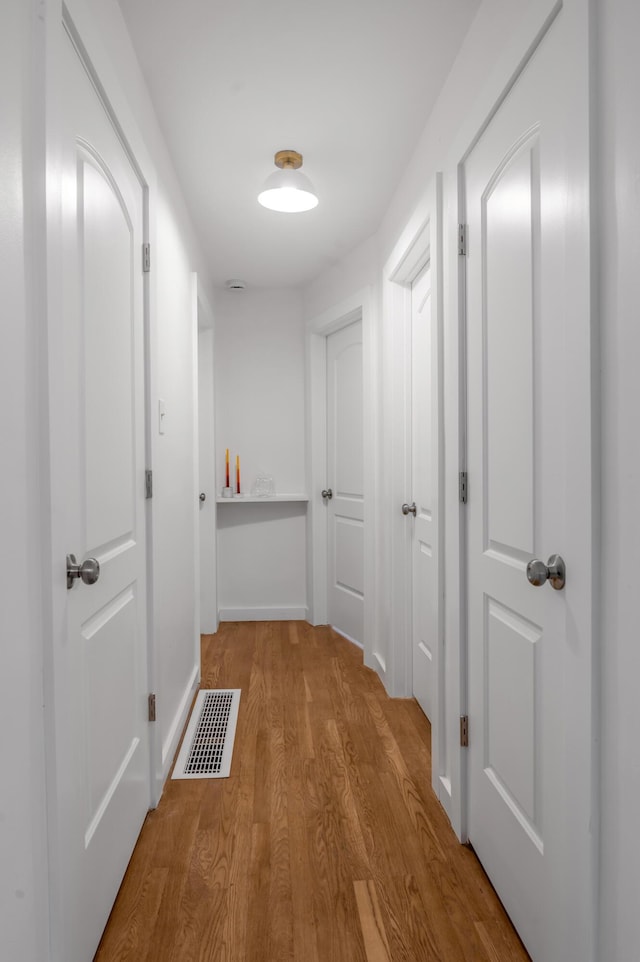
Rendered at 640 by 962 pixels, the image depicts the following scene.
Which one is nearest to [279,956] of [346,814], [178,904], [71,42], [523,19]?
[178,904]

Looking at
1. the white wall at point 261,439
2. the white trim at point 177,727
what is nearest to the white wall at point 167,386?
the white trim at point 177,727

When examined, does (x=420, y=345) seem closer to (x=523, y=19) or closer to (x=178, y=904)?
(x=523, y=19)

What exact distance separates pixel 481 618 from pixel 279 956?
92cm

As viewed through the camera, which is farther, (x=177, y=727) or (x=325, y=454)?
(x=325, y=454)

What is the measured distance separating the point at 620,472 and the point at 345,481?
278 cm

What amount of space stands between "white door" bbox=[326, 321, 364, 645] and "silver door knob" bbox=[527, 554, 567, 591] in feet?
7.58

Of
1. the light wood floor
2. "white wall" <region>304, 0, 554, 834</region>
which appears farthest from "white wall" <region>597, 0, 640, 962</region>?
the light wood floor

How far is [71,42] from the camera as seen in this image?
1178mm

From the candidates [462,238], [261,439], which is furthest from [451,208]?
[261,439]

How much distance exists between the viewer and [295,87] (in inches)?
74.0

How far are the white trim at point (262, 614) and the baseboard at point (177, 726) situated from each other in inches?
47.0

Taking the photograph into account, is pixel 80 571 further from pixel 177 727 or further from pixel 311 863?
pixel 177 727

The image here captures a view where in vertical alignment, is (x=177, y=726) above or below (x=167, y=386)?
below

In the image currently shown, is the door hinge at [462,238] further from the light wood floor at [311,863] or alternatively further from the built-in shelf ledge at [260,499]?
the built-in shelf ledge at [260,499]
